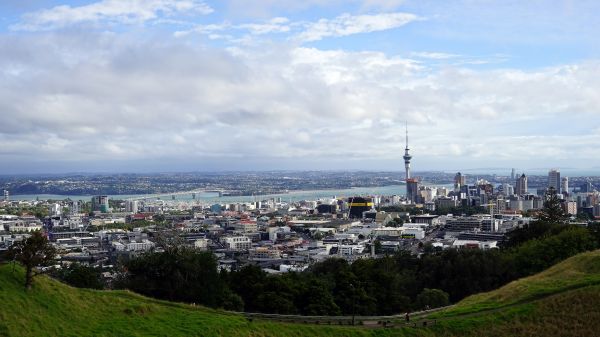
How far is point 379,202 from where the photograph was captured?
409 feet

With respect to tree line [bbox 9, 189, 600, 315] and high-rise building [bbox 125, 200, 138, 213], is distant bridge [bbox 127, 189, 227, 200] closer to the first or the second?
high-rise building [bbox 125, 200, 138, 213]

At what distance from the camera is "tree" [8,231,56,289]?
14.0m

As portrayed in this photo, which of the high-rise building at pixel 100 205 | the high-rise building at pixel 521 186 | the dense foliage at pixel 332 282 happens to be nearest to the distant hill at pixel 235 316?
the dense foliage at pixel 332 282

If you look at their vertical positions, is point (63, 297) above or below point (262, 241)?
above

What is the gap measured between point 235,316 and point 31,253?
189 inches

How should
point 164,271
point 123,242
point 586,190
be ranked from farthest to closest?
point 586,190, point 123,242, point 164,271

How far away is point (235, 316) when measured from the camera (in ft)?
52.3

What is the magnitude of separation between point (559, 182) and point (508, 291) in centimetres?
13027

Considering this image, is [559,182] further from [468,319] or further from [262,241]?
[468,319]

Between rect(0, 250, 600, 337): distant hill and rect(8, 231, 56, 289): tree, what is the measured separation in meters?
0.38

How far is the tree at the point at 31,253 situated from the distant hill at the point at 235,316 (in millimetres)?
383

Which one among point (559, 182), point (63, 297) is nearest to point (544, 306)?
point (63, 297)

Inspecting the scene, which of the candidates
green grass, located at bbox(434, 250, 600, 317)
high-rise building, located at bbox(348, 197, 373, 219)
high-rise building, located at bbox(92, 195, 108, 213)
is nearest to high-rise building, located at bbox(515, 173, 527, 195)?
high-rise building, located at bbox(348, 197, 373, 219)

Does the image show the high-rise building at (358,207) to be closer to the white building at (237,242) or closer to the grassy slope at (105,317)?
the white building at (237,242)
